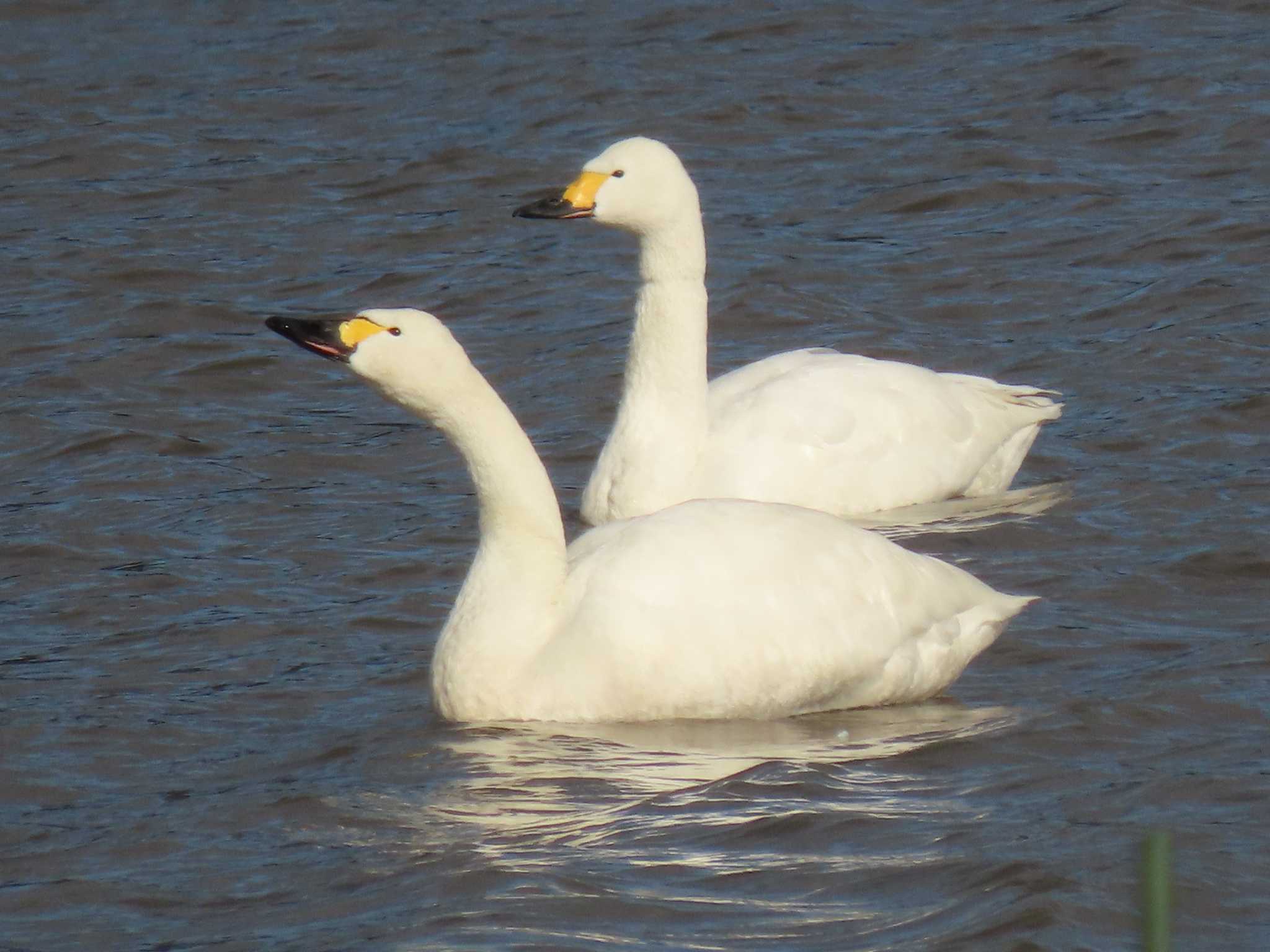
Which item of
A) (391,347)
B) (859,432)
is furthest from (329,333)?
(859,432)

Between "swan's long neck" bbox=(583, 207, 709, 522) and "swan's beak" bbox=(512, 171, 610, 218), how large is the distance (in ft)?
0.89

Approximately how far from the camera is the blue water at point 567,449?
16.9 feet

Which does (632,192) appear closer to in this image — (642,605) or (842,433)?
(842,433)

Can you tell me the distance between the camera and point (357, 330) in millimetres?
6227

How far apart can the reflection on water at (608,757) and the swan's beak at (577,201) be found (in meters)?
2.89

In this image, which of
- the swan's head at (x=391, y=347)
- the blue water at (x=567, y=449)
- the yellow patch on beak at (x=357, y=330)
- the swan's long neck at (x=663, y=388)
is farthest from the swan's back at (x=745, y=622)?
the swan's long neck at (x=663, y=388)

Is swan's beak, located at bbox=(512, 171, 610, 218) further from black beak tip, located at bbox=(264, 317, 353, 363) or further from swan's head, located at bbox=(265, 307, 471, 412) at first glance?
black beak tip, located at bbox=(264, 317, 353, 363)

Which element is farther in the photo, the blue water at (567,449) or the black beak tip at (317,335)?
the black beak tip at (317,335)

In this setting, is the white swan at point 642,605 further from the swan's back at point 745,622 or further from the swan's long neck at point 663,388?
the swan's long neck at point 663,388

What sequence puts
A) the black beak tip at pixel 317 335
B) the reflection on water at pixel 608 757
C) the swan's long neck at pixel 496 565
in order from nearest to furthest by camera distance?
the reflection on water at pixel 608 757 < the black beak tip at pixel 317 335 < the swan's long neck at pixel 496 565

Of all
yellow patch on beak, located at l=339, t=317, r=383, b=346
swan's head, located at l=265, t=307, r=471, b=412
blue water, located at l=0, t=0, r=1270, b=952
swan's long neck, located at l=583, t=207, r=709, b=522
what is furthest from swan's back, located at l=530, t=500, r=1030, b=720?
swan's long neck, located at l=583, t=207, r=709, b=522

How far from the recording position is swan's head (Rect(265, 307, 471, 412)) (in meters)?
6.20

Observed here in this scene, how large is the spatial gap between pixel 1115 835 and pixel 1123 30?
11102 millimetres

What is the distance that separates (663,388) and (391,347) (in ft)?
8.74
